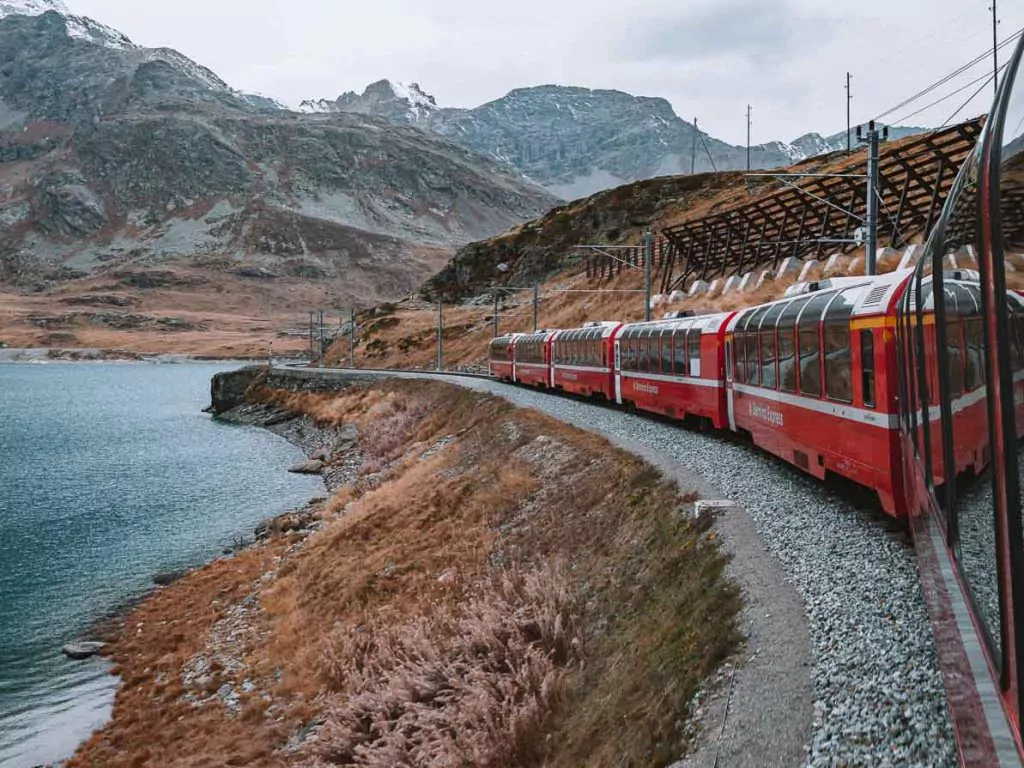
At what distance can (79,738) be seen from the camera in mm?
16234

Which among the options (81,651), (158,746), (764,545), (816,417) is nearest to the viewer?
(764,545)

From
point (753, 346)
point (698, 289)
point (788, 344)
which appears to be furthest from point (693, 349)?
point (698, 289)

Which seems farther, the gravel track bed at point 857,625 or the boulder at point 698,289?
the boulder at point 698,289

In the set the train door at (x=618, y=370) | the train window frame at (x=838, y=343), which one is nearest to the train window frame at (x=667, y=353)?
the train door at (x=618, y=370)

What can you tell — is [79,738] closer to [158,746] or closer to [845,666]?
[158,746]

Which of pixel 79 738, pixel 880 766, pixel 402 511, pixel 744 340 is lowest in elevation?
pixel 79 738

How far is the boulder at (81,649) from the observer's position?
20.2 metres

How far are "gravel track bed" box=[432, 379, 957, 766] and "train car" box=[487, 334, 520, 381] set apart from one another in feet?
117

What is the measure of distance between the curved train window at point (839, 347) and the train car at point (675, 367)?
8157mm

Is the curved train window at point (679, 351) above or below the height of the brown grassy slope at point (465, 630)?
above

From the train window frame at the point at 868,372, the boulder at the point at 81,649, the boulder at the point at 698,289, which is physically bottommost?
the boulder at the point at 81,649

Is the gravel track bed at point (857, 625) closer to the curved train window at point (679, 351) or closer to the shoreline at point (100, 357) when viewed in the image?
the curved train window at point (679, 351)

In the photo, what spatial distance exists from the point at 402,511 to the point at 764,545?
1477cm

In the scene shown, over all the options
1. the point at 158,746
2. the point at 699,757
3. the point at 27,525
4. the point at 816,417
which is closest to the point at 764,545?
the point at 816,417
